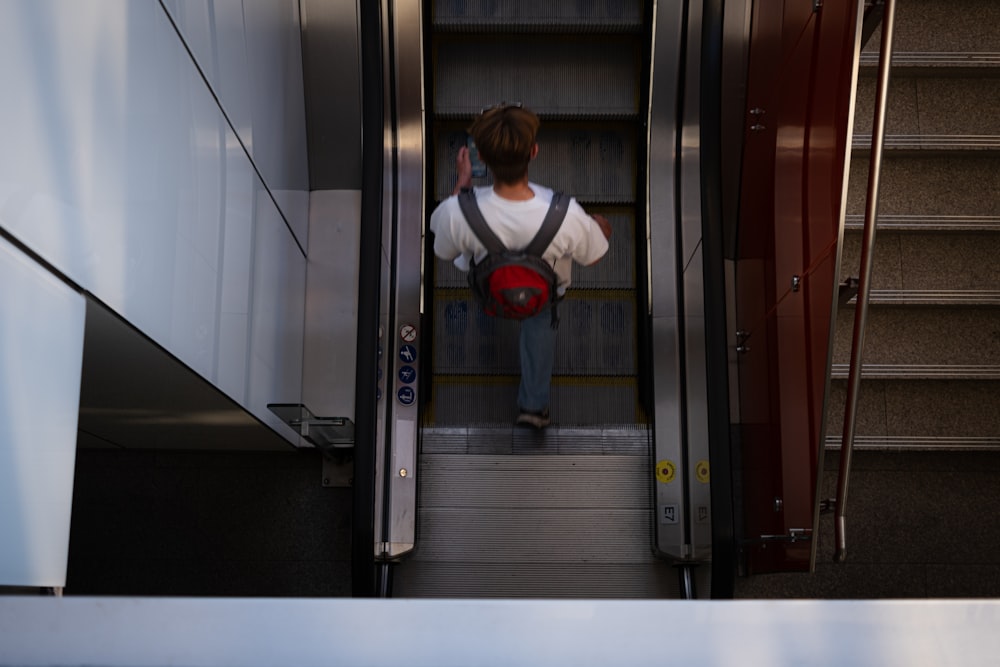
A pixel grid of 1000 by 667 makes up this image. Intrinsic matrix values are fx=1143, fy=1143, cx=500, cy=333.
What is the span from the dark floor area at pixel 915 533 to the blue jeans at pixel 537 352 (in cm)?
134

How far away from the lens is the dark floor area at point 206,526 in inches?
213

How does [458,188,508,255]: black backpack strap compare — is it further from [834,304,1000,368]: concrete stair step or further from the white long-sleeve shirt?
[834,304,1000,368]: concrete stair step

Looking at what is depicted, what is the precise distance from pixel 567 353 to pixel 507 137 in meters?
1.52

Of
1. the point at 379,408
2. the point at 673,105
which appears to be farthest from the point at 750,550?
the point at 673,105

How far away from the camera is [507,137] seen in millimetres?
4391

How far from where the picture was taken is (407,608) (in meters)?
1.40

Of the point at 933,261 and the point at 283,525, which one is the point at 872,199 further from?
the point at 283,525

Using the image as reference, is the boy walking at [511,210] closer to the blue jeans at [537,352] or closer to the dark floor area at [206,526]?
the blue jeans at [537,352]

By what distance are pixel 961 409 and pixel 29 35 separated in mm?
4135

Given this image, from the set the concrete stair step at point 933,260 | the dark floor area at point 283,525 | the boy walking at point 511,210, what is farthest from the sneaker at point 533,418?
the concrete stair step at point 933,260

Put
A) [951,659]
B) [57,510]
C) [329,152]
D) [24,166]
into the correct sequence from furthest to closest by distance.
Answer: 1. [329,152]
2. [57,510]
3. [24,166]
4. [951,659]

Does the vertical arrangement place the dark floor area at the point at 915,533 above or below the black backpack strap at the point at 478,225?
below

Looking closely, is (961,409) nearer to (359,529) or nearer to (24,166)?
(359,529)

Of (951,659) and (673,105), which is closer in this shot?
(951,659)
